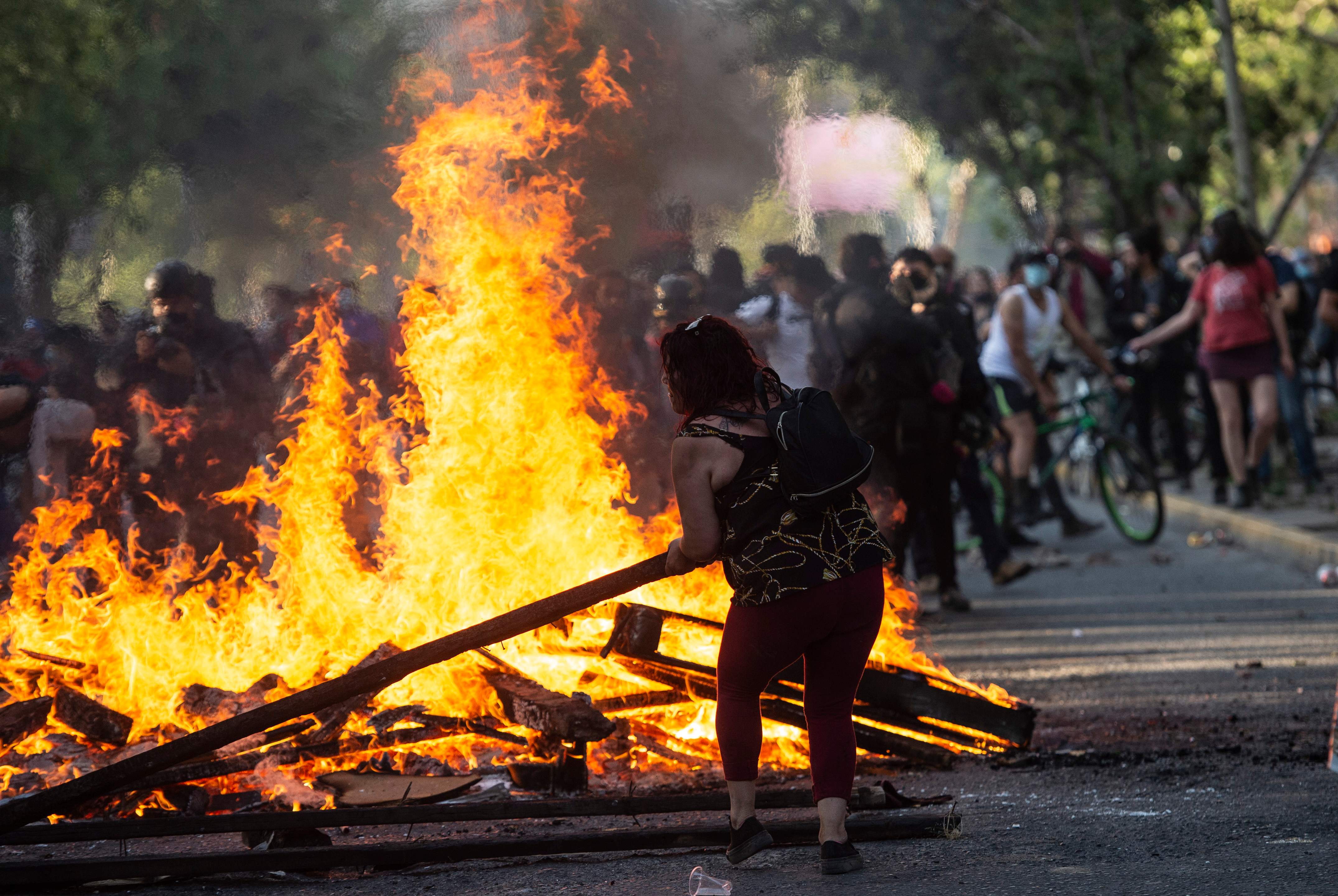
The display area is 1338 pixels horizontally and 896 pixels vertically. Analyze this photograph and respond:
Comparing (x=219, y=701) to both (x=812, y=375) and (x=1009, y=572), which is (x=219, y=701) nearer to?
(x=812, y=375)

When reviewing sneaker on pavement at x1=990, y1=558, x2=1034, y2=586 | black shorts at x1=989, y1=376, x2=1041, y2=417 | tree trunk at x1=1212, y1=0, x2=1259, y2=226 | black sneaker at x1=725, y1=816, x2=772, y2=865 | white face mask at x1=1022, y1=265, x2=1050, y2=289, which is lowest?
black sneaker at x1=725, y1=816, x2=772, y2=865

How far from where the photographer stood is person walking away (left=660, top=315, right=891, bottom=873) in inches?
155

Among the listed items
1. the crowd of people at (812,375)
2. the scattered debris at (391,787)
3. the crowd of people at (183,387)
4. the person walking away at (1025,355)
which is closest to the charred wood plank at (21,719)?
the scattered debris at (391,787)

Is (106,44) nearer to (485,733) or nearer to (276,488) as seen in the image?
(276,488)

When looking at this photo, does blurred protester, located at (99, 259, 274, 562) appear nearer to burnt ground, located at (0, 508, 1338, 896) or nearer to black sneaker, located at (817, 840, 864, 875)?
burnt ground, located at (0, 508, 1338, 896)

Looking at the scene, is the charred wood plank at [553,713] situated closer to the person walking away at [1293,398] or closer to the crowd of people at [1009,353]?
the crowd of people at [1009,353]

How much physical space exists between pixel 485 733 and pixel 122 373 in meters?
3.58

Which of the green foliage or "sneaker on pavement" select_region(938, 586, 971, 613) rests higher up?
the green foliage

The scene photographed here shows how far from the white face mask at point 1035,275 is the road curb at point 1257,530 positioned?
2.40m

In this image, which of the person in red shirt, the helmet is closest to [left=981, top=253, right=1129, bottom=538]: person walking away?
the person in red shirt

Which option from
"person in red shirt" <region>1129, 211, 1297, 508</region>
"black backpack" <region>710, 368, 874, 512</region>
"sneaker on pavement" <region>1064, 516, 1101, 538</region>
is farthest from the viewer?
"sneaker on pavement" <region>1064, 516, 1101, 538</region>

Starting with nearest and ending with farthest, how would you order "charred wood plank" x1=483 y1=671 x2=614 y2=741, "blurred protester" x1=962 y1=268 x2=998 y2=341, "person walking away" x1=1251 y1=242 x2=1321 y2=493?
"charred wood plank" x1=483 y1=671 x2=614 y2=741
"person walking away" x1=1251 y1=242 x2=1321 y2=493
"blurred protester" x1=962 y1=268 x2=998 y2=341

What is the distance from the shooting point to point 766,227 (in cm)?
800

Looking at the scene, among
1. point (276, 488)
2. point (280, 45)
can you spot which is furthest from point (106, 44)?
point (276, 488)
